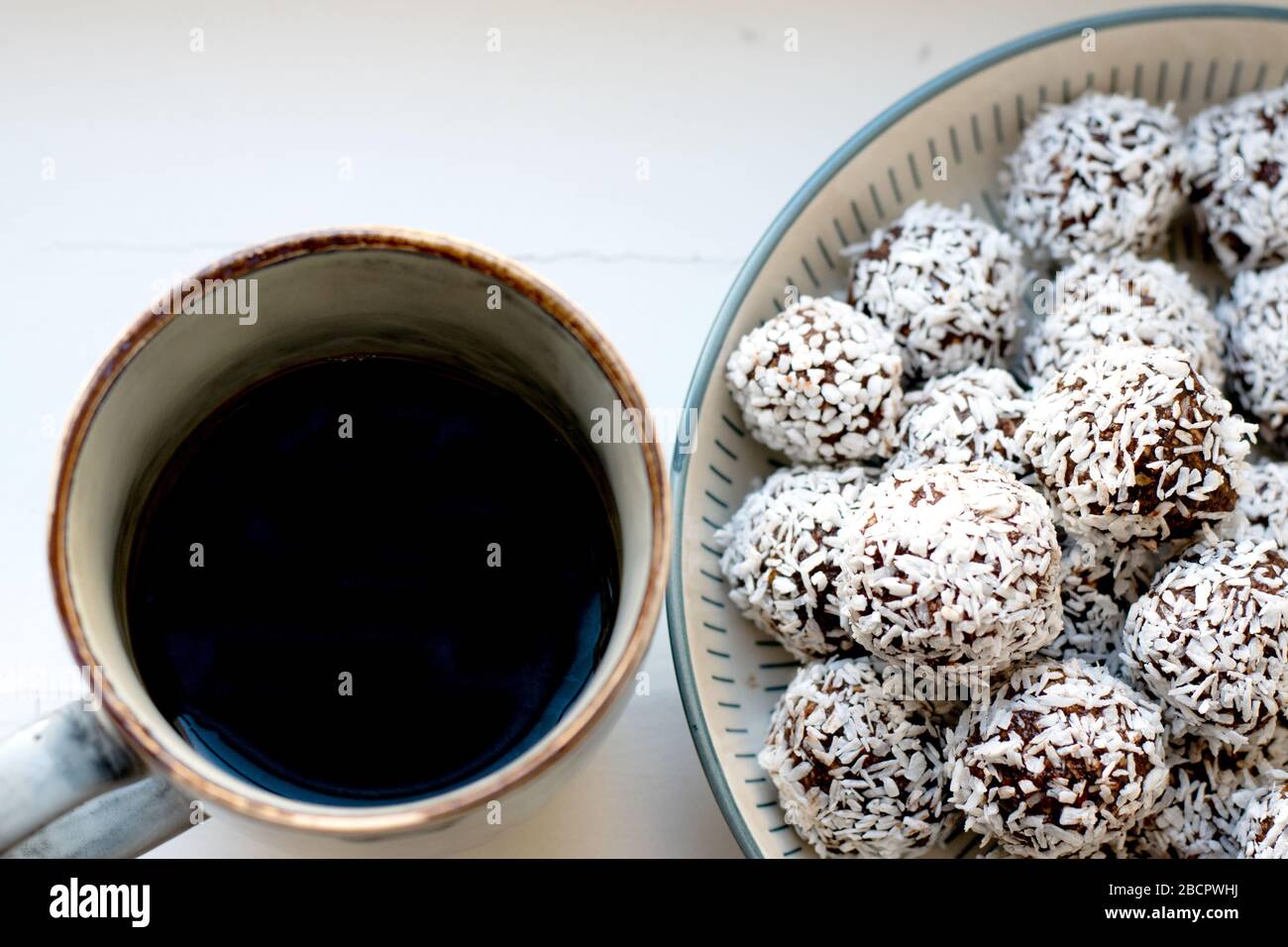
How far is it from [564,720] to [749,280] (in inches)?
14.7

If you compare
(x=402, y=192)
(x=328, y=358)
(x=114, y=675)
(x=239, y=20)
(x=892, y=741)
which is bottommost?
(x=892, y=741)

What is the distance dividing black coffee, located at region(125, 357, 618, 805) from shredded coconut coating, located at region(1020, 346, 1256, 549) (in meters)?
0.28

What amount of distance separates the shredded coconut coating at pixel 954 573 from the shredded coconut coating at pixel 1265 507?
0.14m

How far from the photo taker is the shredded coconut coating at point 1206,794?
31.5 inches

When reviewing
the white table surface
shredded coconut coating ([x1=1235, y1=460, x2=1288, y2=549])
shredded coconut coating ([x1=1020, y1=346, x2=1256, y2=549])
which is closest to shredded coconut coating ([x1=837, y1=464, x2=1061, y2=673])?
shredded coconut coating ([x1=1020, y1=346, x2=1256, y2=549])

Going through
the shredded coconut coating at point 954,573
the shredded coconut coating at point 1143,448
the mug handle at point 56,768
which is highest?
the shredded coconut coating at point 1143,448

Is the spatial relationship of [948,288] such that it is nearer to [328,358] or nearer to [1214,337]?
[1214,337]

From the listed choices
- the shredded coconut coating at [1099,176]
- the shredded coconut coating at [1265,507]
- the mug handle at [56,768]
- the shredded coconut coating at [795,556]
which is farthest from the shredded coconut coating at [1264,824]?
the mug handle at [56,768]

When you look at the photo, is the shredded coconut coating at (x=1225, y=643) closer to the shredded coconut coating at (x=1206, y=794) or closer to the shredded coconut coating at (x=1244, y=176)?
the shredded coconut coating at (x=1206, y=794)

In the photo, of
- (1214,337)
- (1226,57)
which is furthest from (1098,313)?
(1226,57)

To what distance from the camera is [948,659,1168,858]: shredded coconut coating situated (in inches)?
29.6

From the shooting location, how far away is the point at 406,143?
0.99 metres
